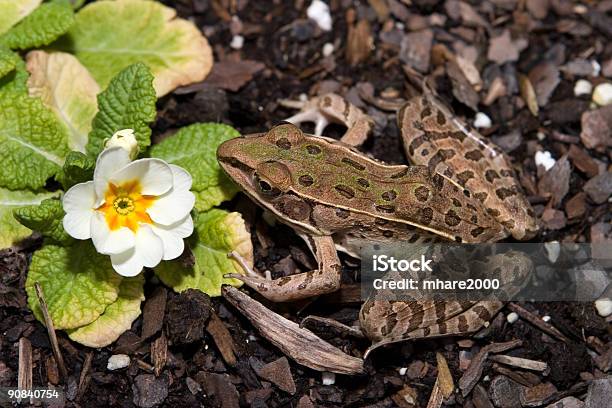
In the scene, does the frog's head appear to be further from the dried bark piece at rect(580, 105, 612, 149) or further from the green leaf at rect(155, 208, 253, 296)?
the dried bark piece at rect(580, 105, 612, 149)

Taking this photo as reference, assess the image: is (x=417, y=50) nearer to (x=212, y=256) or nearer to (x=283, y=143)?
(x=283, y=143)

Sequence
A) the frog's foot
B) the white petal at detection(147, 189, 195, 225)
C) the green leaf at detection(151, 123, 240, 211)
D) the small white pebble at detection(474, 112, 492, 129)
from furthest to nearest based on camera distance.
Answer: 1. the small white pebble at detection(474, 112, 492, 129)
2. the frog's foot
3. the green leaf at detection(151, 123, 240, 211)
4. the white petal at detection(147, 189, 195, 225)

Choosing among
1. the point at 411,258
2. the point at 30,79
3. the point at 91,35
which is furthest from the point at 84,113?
the point at 411,258

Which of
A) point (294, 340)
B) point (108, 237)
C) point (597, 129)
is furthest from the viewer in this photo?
point (597, 129)

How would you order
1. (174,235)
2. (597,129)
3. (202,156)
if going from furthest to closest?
(597,129) < (202,156) < (174,235)

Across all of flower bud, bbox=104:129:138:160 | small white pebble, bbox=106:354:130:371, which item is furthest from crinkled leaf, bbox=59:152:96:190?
small white pebble, bbox=106:354:130:371

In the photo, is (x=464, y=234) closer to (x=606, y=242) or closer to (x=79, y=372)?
Result: (x=606, y=242)

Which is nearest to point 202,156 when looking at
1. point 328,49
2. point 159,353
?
point 159,353
